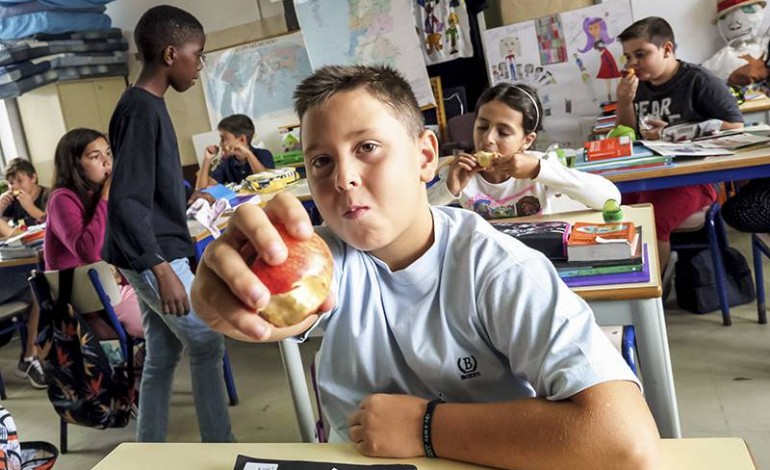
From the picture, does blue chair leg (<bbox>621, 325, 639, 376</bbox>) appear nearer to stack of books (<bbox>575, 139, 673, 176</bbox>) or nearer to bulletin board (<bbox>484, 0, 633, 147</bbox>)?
stack of books (<bbox>575, 139, 673, 176</bbox>)

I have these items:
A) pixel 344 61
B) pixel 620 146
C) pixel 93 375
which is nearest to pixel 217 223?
pixel 93 375

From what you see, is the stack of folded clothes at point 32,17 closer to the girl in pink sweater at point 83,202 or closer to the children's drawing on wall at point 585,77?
the girl in pink sweater at point 83,202

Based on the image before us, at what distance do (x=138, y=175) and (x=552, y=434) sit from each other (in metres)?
1.49

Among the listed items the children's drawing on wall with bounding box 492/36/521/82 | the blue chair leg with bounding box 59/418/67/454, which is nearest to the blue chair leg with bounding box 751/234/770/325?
the children's drawing on wall with bounding box 492/36/521/82

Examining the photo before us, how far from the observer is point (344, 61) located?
5.59 meters

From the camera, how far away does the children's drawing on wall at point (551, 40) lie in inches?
192

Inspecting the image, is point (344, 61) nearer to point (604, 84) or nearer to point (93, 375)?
point (604, 84)

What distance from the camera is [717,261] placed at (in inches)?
106

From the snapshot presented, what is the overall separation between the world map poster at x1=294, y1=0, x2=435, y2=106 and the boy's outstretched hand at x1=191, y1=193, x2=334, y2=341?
4.65 m

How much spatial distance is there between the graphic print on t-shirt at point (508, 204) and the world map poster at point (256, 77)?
4.02m

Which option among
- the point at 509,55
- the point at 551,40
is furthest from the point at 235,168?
the point at 551,40

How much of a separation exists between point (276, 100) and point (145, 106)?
14.4 feet

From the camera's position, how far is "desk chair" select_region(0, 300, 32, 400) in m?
3.33

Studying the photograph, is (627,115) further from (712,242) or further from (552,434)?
(552,434)
